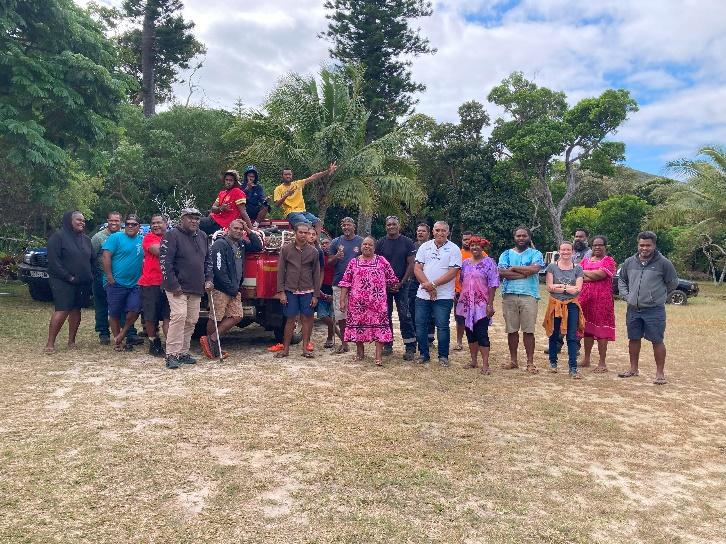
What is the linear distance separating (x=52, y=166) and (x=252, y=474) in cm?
881

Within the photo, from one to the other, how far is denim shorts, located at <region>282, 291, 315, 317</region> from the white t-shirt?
4.37 ft

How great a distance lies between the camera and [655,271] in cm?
659

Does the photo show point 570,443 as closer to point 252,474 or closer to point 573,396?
point 573,396

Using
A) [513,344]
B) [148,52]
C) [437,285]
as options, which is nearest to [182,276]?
[437,285]

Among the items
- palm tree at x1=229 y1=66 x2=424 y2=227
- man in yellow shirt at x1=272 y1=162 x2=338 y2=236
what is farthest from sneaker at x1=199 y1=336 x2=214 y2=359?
palm tree at x1=229 y1=66 x2=424 y2=227

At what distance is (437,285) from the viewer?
22.3ft

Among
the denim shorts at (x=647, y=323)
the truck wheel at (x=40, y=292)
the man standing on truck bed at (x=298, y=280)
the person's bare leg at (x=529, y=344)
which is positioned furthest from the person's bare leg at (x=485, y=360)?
the truck wheel at (x=40, y=292)

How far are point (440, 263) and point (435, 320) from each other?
0.69m

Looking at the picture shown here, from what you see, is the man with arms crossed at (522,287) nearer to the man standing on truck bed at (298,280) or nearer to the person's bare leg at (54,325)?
the man standing on truck bed at (298,280)

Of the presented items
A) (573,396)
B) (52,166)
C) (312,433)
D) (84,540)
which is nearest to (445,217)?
(52,166)

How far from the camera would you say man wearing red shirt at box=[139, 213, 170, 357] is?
688cm

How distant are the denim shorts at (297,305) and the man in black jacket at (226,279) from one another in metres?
0.57

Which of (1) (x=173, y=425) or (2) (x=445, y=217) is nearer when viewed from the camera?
(1) (x=173, y=425)

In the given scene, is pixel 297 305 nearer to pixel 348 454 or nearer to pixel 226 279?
pixel 226 279
